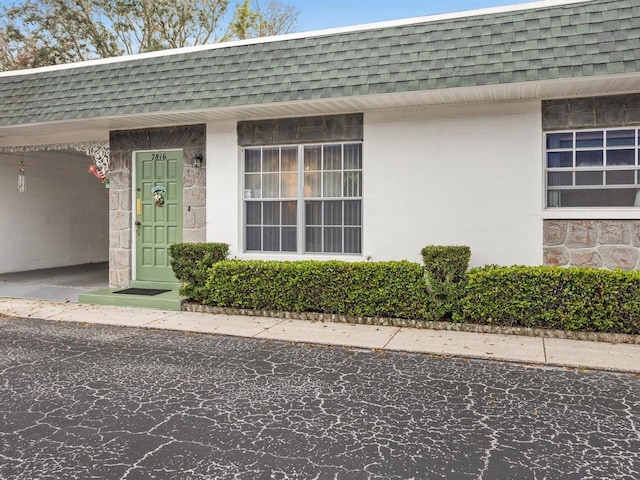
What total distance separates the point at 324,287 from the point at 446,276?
5.35ft

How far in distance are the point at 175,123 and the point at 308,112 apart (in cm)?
242

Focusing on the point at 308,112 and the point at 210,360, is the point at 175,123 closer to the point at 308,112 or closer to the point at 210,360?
the point at 308,112

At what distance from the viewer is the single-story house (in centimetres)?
675

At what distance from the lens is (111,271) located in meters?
9.64

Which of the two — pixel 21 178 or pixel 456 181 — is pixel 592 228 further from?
pixel 21 178

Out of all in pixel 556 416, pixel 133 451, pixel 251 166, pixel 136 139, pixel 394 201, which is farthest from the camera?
pixel 136 139

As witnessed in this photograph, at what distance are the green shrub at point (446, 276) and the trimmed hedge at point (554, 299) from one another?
126 millimetres

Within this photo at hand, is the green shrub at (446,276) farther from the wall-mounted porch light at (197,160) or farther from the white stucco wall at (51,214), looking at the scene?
the white stucco wall at (51,214)

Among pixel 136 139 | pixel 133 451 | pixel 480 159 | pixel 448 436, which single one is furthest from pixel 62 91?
pixel 448 436

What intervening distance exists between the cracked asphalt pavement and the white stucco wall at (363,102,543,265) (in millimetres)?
2499

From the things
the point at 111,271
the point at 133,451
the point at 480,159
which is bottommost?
the point at 133,451

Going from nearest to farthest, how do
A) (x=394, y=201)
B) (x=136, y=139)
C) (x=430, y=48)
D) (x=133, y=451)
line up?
(x=133, y=451)
(x=430, y=48)
(x=394, y=201)
(x=136, y=139)

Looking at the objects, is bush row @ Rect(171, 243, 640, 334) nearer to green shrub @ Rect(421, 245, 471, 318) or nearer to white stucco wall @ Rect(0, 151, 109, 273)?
green shrub @ Rect(421, 245, 471, 318)

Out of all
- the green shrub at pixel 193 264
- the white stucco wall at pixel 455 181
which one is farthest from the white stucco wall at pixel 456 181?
the green shrub at pixel 193 264
